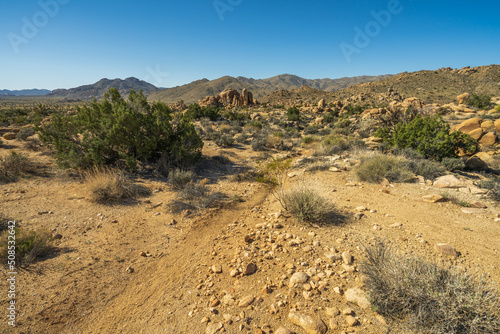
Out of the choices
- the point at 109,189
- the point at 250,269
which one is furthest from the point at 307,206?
the point at 109,189

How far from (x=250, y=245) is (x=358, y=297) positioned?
1811 mm

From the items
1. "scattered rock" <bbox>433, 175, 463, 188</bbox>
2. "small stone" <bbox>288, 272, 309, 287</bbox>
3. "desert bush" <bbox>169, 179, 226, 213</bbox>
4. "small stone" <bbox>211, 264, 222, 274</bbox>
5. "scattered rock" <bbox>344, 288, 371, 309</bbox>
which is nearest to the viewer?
"scattered rock" <bbox>344, 288, 371, 309</bbox>

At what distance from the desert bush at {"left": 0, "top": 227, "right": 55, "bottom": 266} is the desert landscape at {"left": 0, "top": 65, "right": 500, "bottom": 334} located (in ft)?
0.08

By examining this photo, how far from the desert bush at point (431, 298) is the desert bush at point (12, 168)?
9.36 meters

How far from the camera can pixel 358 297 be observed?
2492mm

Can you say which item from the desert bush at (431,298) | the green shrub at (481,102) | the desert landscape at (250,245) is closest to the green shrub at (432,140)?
the desert landscape at (250,245)

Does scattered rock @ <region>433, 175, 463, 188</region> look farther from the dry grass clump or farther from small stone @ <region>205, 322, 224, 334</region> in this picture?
the dry grass clump

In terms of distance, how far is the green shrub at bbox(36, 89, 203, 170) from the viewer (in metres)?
6.92

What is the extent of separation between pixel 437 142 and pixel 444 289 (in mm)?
7649

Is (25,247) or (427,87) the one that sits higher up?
(427,87)

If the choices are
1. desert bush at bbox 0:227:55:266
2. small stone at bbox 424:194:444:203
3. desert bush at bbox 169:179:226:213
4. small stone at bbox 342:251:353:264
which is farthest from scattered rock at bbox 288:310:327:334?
small stone at bbox 424:194:444:203

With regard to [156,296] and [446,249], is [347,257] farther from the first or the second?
[156,296]

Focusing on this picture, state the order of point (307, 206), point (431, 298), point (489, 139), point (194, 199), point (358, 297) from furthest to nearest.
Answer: point (489, 139) < point (194, 199) < point (307, 206) < point (358, 297) < point (431, 298)

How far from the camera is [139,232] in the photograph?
14.3ft
